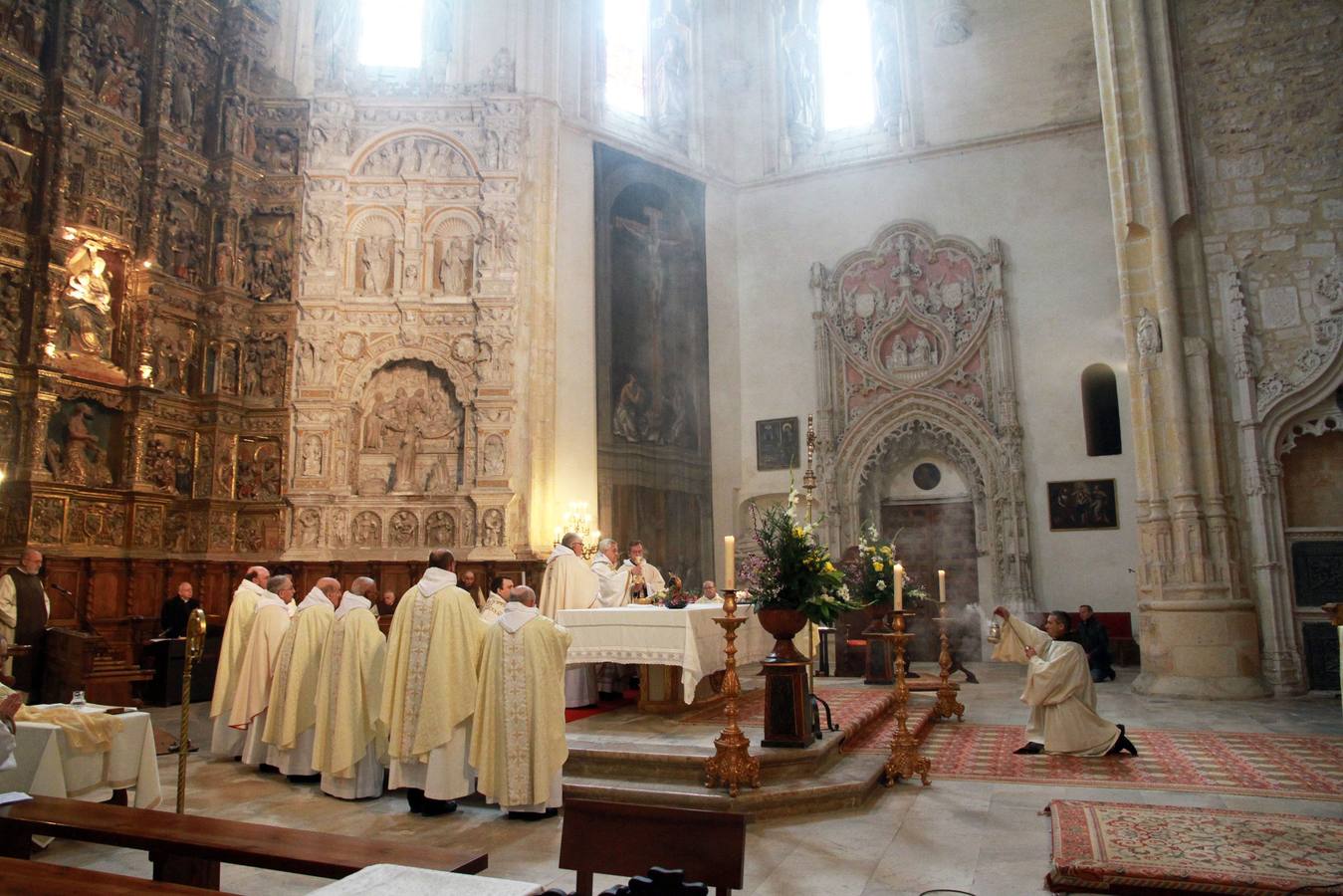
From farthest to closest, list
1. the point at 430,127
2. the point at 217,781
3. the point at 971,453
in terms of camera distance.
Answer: the point at 971,453
the point at 430,127
the point at 217,781

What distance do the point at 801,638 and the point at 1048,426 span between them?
7.23m

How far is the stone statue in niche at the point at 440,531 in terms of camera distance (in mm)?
14406

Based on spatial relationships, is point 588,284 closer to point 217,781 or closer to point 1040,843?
point 217,781

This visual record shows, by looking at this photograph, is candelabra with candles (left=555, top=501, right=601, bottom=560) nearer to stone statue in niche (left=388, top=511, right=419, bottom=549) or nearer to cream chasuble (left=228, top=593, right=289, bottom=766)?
stone statue in niche (left=388, top=511, right=419, bottom=549)

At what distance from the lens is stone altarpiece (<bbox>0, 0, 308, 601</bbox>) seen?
1174 centimetres

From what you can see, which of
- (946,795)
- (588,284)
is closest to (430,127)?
(588,284)

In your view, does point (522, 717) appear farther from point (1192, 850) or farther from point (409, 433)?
point (409, 433)

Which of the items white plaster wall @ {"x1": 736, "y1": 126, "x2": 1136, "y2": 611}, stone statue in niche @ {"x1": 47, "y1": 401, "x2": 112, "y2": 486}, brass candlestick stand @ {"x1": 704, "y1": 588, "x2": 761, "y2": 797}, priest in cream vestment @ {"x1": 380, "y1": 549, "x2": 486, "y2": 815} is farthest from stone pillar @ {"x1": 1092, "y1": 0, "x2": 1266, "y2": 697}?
stone statue in niche @ {"x1": 47, "y1": 401, "x2": 112, "y2": 486}

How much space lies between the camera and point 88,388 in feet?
39.9

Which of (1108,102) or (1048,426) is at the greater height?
(1108,102)

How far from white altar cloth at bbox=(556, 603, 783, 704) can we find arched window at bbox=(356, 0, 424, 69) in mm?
12056

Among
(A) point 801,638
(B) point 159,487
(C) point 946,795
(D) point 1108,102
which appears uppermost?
(D) point 1108,102

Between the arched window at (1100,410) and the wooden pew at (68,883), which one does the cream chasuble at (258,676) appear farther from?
the arched window at (1100,410)

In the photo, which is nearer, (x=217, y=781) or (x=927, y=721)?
(x=217, y=781)
